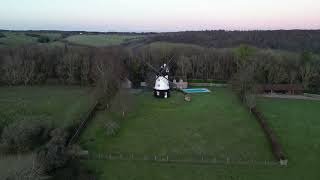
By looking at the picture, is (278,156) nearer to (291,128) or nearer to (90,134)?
(291,128)

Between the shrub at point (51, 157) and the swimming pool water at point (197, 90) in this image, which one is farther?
the swimming pool water at point (197, 90)

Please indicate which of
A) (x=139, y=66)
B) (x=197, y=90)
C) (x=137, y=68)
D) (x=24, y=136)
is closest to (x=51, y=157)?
(x=24, y=136)

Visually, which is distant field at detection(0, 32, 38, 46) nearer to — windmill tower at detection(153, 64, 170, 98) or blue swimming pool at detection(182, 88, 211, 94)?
windmill tower at detection(153, 64, 170, 98)

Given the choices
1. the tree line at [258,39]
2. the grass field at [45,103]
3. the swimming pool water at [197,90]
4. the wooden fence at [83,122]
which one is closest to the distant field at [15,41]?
the grass field at [45,103]

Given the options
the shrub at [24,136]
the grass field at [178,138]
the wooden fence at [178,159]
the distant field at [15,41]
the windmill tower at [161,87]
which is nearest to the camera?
the grass field at [178,138]

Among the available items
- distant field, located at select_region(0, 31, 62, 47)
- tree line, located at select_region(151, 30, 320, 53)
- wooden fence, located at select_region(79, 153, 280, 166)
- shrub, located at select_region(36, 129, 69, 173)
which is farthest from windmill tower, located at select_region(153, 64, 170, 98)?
tree line, located at select_region(151, 30, 320, 53)

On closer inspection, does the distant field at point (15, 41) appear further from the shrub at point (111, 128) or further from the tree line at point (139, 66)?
the shrub at point (111, 128)

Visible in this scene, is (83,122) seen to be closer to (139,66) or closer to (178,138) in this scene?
(178,138)
